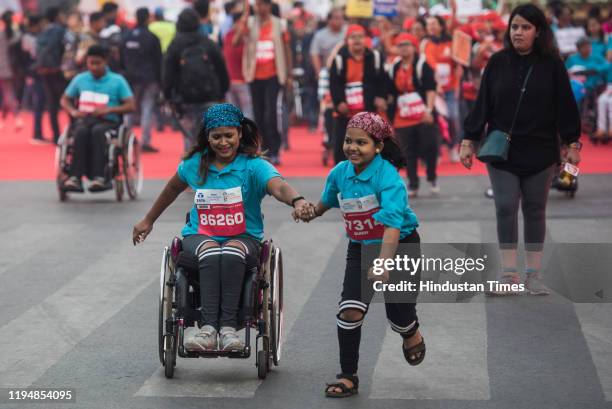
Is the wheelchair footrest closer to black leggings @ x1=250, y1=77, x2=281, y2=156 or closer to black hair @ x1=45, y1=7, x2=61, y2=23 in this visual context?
black leggings @ x1=250, y1=77, x2=281, y2=156

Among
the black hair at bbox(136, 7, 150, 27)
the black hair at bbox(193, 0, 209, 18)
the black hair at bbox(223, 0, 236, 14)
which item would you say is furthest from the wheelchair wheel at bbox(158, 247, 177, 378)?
the black hair at bbox(223, 0, 236, 14)

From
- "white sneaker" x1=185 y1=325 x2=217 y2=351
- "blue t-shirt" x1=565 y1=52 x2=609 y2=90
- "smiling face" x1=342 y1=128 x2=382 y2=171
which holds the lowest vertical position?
"blue t-shirt" x1=565 y1=52 x2=609 y2=90

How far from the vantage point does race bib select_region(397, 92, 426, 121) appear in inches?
562

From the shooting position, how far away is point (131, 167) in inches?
574

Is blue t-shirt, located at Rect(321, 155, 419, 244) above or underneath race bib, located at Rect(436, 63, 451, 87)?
above

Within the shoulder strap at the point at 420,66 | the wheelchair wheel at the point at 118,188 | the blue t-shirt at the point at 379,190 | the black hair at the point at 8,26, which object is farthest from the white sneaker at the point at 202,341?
the black hair at the point at 8,26

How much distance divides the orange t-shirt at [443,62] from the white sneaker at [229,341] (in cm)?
1139

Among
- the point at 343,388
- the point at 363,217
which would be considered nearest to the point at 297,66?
the point at 363,217

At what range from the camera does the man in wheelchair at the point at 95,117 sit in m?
13.8

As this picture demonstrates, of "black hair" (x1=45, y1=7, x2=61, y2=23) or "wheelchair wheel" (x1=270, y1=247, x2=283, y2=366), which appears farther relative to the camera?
"black hair" (x1=45, y1=7, x2=61, y2=23)

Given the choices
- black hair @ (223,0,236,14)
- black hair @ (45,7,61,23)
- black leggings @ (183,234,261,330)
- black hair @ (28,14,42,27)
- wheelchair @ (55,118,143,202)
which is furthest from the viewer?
black hair @ (28,14,42,27)

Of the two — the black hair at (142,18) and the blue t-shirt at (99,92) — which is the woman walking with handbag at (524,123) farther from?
the black hair at (142,18)

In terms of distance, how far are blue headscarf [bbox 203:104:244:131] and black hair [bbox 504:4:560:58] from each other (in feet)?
7.97

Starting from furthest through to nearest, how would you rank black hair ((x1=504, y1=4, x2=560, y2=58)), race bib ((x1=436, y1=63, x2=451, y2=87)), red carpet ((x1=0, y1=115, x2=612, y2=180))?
race bib ((x1=436, y1=63, x2=451, y2=87)) → red carpet ((x1=0, y1=115, x2=612, y2=180)) → black hair ((x1=504, y1=4, x2=560, y2=58))
